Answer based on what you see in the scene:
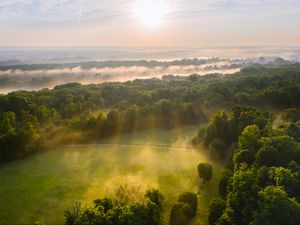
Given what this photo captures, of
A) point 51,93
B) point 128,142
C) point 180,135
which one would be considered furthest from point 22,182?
point 51,93

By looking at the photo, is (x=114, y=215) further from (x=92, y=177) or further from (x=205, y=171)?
(x=205, y=171)

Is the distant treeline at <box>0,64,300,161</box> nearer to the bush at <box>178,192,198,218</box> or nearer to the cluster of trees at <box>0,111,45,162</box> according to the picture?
the cluster of trees at <box>0,111,45,162</box>

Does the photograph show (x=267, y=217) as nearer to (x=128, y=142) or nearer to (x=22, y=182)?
(x=22, y=182)

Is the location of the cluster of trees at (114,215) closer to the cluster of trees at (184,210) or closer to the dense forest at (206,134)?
the dense forest at (206,134)

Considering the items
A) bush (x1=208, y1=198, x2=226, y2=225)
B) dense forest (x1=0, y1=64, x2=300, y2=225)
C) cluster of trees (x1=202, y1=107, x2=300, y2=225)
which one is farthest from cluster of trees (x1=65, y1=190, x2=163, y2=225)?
cluster of trees (x1=202, y1=107, x2=300, y2=225)

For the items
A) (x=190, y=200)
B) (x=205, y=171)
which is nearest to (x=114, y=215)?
(x=190, y=200)
